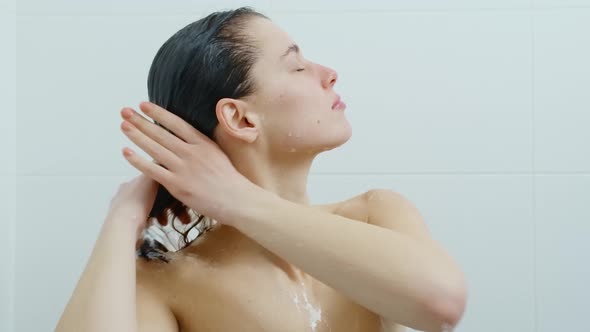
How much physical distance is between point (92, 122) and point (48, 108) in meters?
0.11

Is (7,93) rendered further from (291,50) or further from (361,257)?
(361,257)

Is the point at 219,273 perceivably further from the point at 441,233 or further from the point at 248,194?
the point at 441,233

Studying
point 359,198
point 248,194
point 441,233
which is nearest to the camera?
point 248,194

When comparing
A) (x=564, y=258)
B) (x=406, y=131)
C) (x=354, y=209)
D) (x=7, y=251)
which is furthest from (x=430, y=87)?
(x=7, y=251)

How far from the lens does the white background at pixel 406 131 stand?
1768 mm

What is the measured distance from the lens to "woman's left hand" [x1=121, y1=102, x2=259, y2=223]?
1108 mm

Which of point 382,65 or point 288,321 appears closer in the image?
point 288,321

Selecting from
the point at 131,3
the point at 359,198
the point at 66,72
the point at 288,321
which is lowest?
the point at 288,321

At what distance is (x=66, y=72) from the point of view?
6.00ft

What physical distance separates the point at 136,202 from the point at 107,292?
0.17m

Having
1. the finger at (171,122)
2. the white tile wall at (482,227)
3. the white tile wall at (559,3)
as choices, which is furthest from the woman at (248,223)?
the white tile wall at (559,3)

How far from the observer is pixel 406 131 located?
5.82 feet

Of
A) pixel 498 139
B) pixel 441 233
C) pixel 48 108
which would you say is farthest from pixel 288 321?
pixel 48 108

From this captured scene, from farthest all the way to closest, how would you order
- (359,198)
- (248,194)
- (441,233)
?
(441,233), (359,198), (248,194)
